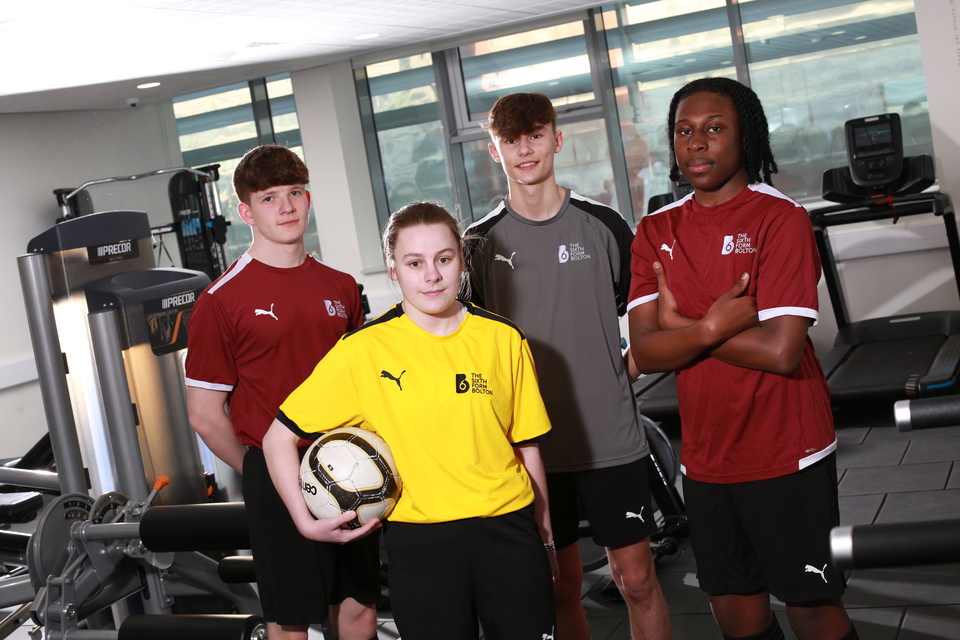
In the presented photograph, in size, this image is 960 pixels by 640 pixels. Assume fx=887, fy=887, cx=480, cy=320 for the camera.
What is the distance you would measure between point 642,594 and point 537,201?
970mm

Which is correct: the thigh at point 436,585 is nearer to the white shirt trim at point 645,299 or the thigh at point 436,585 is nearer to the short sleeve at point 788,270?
the white shirt trim at point 645,299

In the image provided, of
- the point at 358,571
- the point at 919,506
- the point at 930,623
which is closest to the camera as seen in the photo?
the point at 358,571

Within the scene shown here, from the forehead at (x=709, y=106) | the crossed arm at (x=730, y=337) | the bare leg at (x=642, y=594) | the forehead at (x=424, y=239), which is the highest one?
the forehead at (x=709, y=106)

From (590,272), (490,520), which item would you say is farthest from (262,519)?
(590,272)

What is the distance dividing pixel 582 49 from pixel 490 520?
6.19 meters

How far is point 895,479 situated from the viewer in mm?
3744

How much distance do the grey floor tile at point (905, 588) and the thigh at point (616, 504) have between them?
38.4 inches

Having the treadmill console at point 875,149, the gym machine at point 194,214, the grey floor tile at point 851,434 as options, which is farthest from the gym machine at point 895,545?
the gym machine at point 194,214

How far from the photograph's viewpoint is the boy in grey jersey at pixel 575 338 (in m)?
2.09

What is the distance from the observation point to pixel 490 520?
1.64 m

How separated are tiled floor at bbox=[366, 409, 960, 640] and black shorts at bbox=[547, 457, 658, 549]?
0.67 m

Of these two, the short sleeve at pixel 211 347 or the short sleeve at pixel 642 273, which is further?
the short sleeve at pixel 211 347

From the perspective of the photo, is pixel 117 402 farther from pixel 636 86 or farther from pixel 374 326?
pixel 636 86

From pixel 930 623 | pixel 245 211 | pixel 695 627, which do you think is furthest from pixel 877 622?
pixel 245 211
